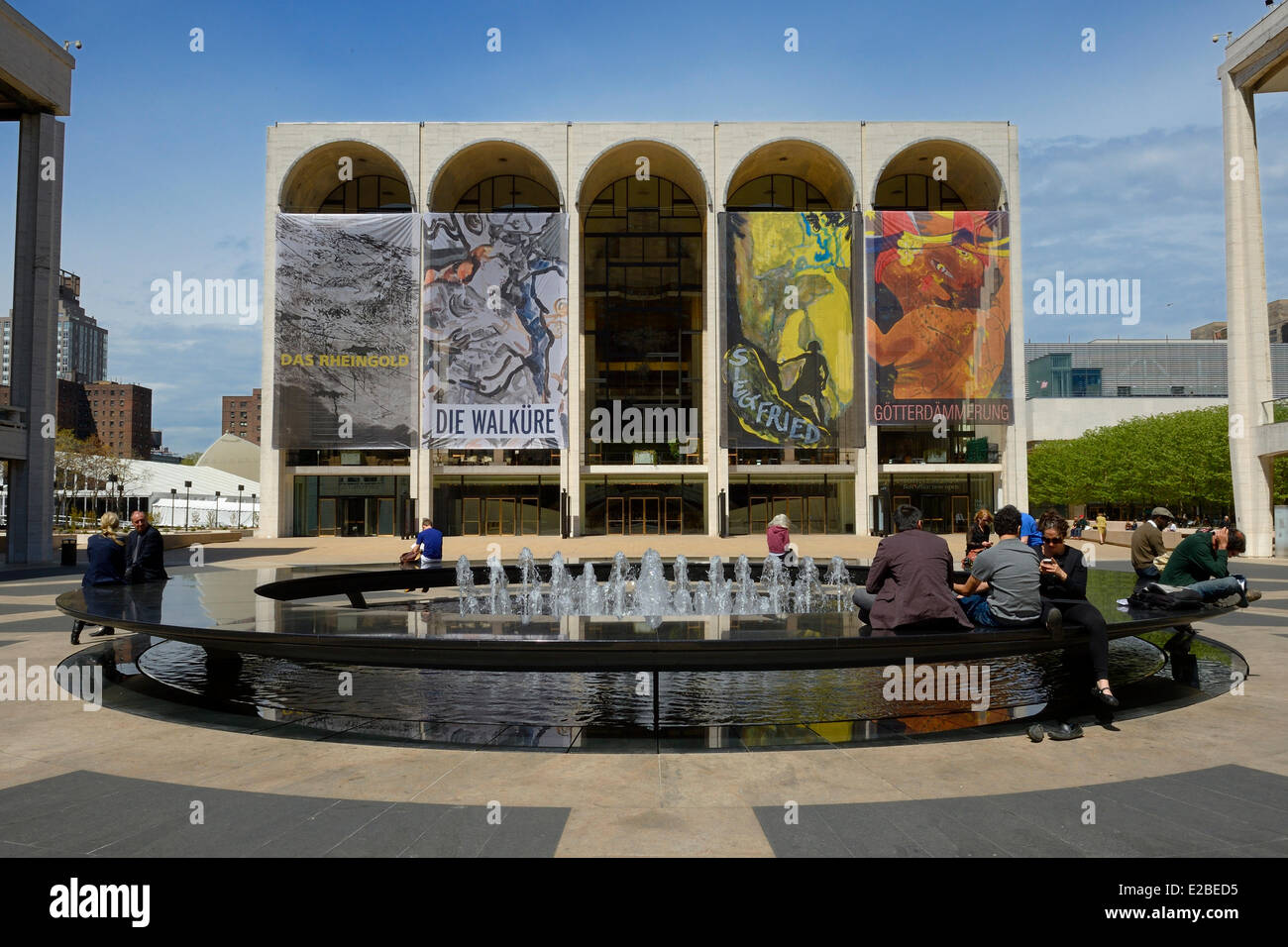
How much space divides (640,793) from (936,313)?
42.3 metres

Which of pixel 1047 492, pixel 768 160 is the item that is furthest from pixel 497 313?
pixel 1047 492

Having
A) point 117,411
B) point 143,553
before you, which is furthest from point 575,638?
point 117,411

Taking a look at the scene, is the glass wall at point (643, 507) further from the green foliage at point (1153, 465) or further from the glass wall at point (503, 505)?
the green foliage at point (1153, 465)

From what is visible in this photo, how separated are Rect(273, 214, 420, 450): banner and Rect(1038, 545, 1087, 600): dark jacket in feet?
130

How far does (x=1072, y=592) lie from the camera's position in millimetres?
6926

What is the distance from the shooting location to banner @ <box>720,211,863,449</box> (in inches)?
1677

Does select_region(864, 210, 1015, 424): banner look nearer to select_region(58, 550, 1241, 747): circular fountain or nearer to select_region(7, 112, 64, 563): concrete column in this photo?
select_region(58, 550, 1241, 747): circular fountain

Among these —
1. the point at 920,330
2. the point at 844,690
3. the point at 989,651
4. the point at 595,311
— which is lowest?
the point at 844,690

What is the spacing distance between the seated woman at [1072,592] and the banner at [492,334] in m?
36.4

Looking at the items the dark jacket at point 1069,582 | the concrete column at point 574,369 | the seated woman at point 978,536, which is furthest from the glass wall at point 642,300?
the dark jacket at point 1069,582

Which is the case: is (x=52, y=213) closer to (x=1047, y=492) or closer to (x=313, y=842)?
(x=313, y=842)
